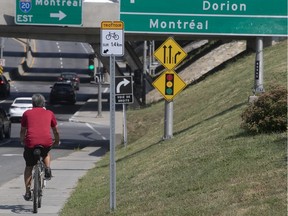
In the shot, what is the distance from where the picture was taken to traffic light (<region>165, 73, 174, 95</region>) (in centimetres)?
1969

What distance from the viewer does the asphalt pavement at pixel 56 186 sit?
1407cm

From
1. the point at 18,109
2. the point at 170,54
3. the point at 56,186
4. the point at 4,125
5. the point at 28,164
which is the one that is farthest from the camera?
the point at 18,109

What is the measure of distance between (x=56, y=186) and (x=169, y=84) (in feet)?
11.7

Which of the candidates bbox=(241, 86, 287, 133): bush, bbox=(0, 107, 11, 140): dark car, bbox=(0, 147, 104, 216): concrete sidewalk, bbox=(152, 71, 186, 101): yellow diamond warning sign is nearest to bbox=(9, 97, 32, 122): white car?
bbox=(0, 107, 11, 140): dark car

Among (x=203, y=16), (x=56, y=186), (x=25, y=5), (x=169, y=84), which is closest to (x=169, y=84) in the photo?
(x=169, y=84)

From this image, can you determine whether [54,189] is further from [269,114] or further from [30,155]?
[269,114]

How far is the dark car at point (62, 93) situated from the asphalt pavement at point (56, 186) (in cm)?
2702

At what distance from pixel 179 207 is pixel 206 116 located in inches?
586

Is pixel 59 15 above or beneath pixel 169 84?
above

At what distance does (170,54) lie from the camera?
20188mm

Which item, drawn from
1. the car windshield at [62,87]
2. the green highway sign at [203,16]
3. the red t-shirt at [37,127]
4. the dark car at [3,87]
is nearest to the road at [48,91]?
the dark car at [3,87]

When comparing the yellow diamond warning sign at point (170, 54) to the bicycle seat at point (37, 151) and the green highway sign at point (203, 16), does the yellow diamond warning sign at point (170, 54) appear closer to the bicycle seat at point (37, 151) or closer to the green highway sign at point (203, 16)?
the green highway sign at point (203, 16)

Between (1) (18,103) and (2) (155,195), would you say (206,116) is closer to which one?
(2) (155,195)

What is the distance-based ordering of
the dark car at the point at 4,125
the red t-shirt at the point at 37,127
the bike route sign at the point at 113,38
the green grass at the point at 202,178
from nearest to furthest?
the green grass at the point at 202,178 → the bike route sign at the point at 113,38 → the red t-shirt at the point at 37,127 → the dark car at the point at 4,125
